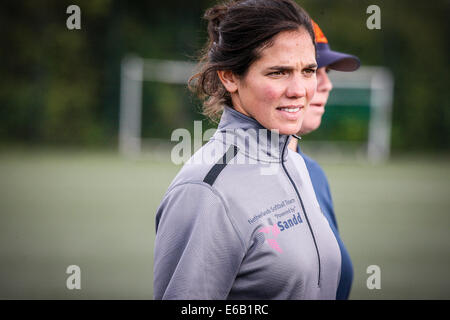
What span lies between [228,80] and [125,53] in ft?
75.3

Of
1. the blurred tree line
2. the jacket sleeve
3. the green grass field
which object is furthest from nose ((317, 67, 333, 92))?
the blurred tree line

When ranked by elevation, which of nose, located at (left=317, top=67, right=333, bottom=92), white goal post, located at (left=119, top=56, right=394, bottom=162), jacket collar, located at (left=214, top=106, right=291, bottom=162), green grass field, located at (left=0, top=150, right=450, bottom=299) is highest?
white goal post, located at (left=119, top=56, right=394, bottom=162)

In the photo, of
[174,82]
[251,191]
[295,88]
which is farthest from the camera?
[174,82]

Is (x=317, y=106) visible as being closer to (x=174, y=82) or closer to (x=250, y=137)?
(x=250, y=137)

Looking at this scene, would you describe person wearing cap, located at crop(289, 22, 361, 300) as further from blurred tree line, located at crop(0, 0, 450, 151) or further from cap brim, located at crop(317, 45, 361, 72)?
blurred tree line, located at crop(0, 0, 450, 151)

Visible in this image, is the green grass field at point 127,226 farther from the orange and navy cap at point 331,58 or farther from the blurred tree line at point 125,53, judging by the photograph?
the blurred tree line at point 125,53

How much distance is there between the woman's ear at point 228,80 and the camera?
2139 millimetres

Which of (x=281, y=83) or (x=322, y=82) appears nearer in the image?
(x=281, y=83)

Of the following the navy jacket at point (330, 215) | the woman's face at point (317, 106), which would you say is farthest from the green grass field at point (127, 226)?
the navy jacket at point (330, 215)

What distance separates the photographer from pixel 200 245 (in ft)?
6.10

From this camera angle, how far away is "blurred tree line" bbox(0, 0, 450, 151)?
901 inches

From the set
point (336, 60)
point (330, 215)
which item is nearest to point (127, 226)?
point (336, 60)

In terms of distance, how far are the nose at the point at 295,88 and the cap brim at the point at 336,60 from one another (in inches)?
45.3

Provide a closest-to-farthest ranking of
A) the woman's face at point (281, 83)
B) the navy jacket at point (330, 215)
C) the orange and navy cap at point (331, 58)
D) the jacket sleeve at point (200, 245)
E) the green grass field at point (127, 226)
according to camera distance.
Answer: the jacket sleeve at point (200, 245)
the woman's face at point (281, 83)
the navy jacket at point (330, 215)
the orange and navy cap at point (331, 58)
the green grass field at point (127, 226)
